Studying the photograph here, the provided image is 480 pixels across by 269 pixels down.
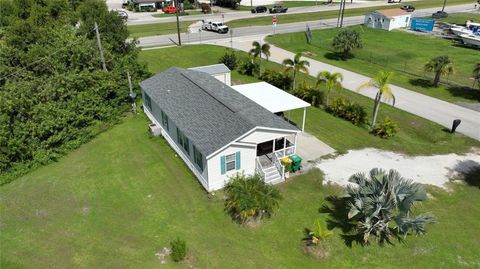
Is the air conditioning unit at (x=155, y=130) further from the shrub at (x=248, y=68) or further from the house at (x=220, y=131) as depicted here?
the shrub at (x=248, y=68)

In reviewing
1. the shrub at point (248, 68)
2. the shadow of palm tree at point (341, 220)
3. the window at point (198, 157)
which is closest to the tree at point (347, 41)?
the shrub at point (248, 68)

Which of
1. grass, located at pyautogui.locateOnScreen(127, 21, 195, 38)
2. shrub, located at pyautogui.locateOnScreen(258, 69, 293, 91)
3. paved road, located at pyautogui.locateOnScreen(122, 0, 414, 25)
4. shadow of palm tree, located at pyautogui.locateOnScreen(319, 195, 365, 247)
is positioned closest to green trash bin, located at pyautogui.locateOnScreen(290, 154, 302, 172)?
shadow of palm tree, located at pyautogui.locateOnScreen(319, 195, 365, 247)

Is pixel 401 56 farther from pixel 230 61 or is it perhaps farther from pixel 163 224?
pixel 163 224

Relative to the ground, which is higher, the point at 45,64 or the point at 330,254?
the point at 45,64

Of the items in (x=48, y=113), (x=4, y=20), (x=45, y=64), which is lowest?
(x=48, y=113)


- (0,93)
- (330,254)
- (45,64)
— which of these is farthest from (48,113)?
(330,254)

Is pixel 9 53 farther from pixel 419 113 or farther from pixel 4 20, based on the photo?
pixel 419 113
